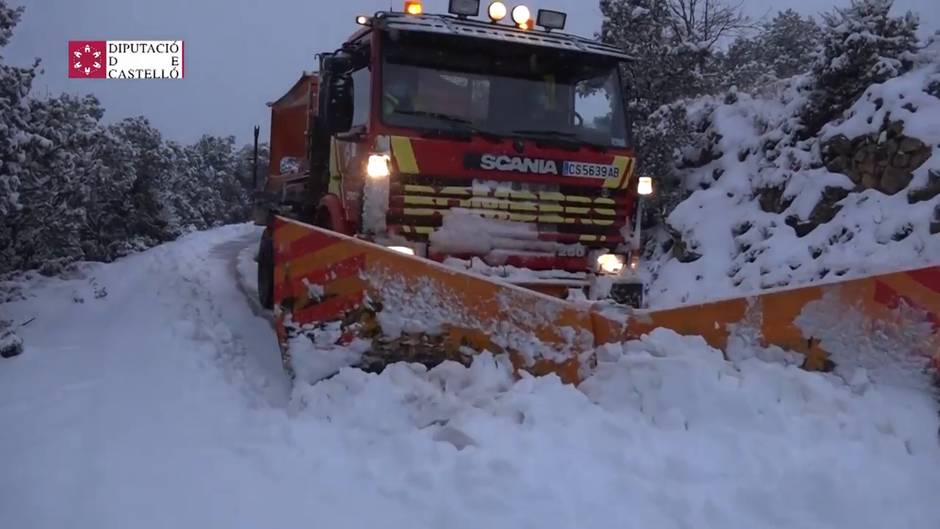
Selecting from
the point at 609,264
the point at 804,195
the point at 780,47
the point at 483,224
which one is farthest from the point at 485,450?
the point at 780,47

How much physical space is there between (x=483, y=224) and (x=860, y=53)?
5673 millimetres

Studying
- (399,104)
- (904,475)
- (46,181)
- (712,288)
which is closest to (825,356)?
(904,475)

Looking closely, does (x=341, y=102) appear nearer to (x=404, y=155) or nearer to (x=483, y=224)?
(x=404, y=155)

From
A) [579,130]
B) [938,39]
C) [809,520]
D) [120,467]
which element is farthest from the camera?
[938,39]

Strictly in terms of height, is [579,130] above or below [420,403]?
above

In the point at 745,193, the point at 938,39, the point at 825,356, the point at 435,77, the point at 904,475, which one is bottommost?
the point at 904,475

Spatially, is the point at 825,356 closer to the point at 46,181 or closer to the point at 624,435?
the point at 624,435

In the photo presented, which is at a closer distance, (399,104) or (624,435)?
(624,435)

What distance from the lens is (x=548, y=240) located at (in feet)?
20.1

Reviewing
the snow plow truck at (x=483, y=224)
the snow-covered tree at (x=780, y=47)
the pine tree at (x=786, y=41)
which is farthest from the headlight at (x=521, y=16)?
the pine tree at (x=786, y=41)

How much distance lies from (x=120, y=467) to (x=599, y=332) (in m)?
2.49

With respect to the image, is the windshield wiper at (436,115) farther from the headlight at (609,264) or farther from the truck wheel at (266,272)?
the truck wheel at (266,272)

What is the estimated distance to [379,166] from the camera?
18.5 feet

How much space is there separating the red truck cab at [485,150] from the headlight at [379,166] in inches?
0.4
